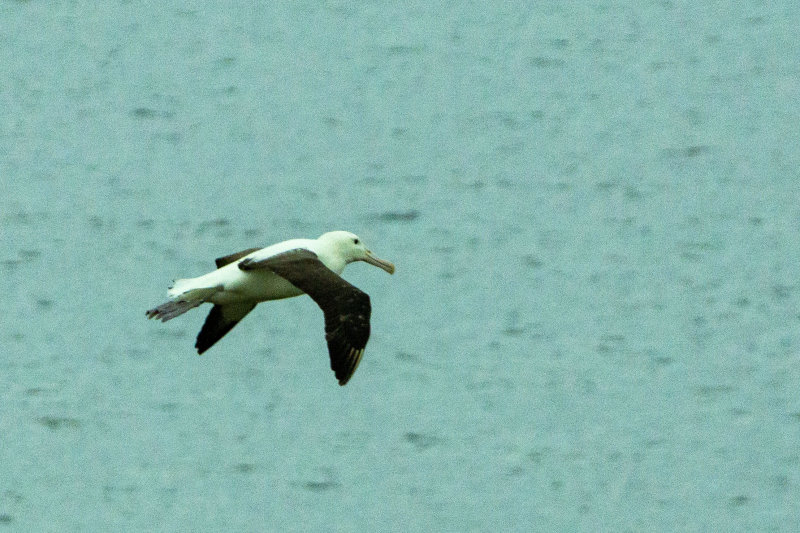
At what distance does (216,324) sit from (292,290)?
3.52 ft

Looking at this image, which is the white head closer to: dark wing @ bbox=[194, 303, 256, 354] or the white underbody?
the white underbody

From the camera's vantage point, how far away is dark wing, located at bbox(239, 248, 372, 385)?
1397 cm

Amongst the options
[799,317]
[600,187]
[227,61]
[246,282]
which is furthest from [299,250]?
[227,61]

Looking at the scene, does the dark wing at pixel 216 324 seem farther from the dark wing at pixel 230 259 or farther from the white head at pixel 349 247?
the white head at pixel 349 247

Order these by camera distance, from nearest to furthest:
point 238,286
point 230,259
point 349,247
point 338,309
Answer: point 338,309 < point 238,286 < point 230,259 < point 349,247

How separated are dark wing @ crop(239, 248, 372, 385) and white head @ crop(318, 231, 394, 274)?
91 cm

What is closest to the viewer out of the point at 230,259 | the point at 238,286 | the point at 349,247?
the point at 238,286

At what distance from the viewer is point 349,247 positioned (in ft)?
51.4

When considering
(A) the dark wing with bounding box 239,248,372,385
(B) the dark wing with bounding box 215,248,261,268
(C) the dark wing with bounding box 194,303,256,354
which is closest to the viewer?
(A) the dark wing with bounding box 239,248,372,385

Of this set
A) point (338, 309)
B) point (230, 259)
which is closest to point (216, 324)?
point (230, 259)

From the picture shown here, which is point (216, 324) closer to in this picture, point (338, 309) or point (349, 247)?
point (349, 247)

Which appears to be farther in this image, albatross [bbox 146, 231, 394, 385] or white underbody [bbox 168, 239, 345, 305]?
white underbody [bbox 168, 239, 345, 305]

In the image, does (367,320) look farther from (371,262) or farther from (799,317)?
(799,317)

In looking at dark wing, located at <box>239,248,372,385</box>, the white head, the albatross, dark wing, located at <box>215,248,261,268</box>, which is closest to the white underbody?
the albatross
